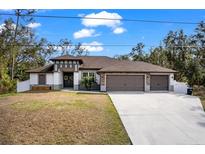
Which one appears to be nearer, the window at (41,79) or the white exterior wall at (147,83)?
the window at (41,79)

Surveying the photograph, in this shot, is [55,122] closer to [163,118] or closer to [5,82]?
[5,82]

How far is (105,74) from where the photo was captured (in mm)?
12148

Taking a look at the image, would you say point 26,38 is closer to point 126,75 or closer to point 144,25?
point 144,25

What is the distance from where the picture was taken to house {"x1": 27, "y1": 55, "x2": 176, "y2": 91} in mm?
9055

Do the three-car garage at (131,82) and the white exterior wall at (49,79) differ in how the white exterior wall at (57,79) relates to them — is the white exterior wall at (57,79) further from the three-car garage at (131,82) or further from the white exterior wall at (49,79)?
the three-car garage at (131,82)

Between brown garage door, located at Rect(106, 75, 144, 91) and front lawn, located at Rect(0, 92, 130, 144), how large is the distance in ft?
10.6

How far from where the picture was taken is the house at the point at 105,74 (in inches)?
356

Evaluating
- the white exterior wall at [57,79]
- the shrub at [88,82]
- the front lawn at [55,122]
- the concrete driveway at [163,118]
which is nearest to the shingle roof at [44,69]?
the white exterior wall at [57,79]

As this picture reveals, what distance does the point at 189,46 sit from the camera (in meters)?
7.61

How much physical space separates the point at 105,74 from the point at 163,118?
5412 millimetres

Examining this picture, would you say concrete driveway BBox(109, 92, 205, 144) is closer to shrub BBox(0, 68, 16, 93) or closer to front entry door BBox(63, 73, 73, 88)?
front entry door BBox(63, 73, 73, 88)

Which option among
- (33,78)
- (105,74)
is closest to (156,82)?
(105,74)

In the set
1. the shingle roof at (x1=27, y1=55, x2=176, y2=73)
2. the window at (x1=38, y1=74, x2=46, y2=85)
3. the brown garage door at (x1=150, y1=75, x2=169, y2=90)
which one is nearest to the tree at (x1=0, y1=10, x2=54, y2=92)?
the window at (x1=38, y1=74, x2=46, y2=85)
